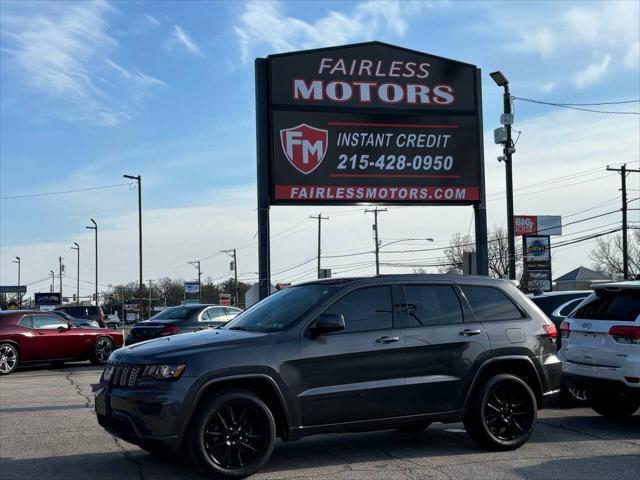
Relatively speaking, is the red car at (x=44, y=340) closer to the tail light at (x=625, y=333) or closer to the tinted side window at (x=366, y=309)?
the tinted side window at (x=366, y=309)

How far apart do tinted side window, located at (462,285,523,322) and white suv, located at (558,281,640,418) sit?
1.58 meters

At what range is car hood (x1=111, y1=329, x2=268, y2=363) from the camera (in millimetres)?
6520

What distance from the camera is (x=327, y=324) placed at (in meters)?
6.80

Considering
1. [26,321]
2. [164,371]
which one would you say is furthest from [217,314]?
[164,371]

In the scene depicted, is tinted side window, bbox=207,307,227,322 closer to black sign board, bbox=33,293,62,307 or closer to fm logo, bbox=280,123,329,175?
fm logo, bbox=280,123,329,175

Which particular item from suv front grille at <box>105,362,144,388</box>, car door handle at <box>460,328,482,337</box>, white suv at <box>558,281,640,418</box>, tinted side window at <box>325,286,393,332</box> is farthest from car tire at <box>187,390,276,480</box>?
white suv at <box>558,281,640,418</box>

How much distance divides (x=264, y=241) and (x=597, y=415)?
1063cm

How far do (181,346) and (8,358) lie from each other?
39.7ft

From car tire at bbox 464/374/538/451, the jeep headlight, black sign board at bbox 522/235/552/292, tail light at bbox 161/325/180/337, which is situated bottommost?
car tire at bbox 464/374/538/451

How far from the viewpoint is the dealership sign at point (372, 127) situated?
19.2 m

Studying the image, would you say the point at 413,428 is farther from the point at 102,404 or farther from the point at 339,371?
the point at 102,404

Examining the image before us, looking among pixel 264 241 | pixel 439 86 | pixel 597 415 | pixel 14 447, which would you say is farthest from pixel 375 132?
pixel 14 447

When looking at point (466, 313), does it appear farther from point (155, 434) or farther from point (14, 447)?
point (14, 447)

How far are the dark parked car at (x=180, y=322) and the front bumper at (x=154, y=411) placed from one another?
1116 centimetres
